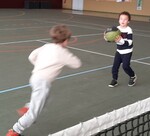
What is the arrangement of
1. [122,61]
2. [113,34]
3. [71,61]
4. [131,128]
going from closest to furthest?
[71,61] < [131,128] < [113,34] < [122,61]

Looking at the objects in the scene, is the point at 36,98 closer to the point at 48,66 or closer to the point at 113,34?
Result: the point at 48,66

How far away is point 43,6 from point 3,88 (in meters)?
18.3

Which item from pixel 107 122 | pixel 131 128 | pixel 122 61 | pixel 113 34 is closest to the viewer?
pixel 107 122

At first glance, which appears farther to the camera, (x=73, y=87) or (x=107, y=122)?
(x=73, y=87)

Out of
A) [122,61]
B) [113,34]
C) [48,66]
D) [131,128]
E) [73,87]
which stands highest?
[113,34]

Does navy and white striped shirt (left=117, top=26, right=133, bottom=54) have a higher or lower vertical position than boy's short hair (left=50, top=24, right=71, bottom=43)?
lower

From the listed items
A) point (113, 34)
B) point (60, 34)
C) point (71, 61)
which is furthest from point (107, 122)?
point (113, 34)

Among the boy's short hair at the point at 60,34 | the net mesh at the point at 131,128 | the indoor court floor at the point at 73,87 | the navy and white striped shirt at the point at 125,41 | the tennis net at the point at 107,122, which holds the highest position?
the boy's short hair at the point at 60,34

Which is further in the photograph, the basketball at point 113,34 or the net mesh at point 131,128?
the basketball at point 113,34

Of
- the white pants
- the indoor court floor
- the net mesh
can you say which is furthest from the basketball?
the white pants

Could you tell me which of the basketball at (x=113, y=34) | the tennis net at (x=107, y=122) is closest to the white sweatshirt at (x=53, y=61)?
the tennis net at (x=107, y=122)

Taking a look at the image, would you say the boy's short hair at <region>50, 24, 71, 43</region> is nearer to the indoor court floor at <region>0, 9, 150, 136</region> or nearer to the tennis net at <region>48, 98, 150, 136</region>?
the tennis net at <region>48, 98, 150, 136</region>

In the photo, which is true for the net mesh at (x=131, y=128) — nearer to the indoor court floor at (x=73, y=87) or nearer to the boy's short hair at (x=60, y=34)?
the indoor court floor at (x=73, y=87)

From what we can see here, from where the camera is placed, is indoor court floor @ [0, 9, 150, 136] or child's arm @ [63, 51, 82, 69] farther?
indoor court floor @ [0, 9, 150, 136]
